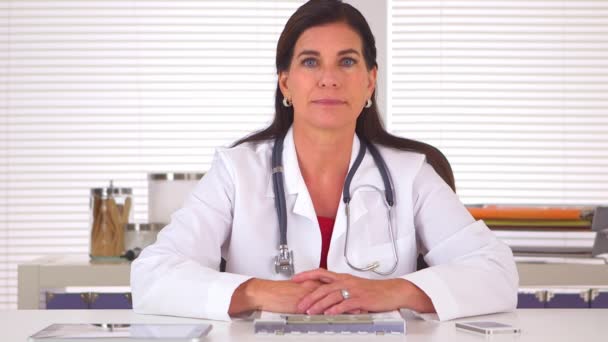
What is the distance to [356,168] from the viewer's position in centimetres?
217

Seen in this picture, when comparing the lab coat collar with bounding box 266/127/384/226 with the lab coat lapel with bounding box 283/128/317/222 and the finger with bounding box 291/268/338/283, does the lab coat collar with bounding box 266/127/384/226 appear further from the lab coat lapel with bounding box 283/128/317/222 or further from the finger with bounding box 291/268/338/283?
the finger with bounding box 291/268/338/283

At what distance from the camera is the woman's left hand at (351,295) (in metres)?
1.67

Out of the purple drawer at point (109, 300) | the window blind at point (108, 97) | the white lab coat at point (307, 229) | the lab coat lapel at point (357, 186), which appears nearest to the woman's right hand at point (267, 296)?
the white lab coat at point (307, 229)

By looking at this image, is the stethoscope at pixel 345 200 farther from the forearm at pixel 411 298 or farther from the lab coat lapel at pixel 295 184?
the forearm at pixel 411 298

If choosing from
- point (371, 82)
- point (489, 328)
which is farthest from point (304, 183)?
point (489, 328)

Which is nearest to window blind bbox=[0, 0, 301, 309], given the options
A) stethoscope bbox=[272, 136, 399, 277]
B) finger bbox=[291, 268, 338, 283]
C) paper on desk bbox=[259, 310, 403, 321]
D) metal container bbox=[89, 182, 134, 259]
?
metal container bbox=[89, 182, 134, 259]

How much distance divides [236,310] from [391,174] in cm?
64

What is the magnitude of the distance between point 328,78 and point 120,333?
3.12 feet

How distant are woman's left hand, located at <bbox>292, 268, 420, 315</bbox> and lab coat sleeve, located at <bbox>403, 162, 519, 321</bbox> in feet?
0.17

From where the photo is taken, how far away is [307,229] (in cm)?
208

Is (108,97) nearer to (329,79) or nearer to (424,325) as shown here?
(329,79)

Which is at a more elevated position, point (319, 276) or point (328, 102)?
point (328, 102)

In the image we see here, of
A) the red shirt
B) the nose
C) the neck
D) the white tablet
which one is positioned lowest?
the white tablet

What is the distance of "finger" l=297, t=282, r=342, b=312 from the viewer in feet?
5.49
